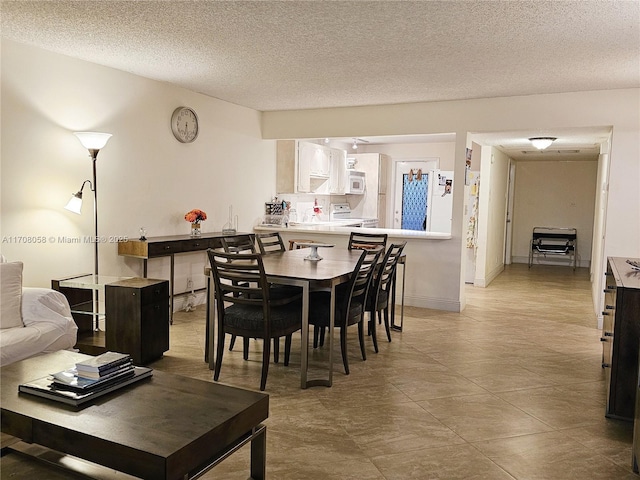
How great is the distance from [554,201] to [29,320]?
1021cm

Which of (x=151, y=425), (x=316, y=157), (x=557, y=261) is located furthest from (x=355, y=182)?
(x=151, y=425)

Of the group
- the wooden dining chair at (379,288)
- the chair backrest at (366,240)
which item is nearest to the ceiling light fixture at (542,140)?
the chair backrest at (366,240)

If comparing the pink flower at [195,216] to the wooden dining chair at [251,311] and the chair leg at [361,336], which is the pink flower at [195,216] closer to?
the wooden dining chair at [251,311]

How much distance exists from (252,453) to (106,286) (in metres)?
2.24

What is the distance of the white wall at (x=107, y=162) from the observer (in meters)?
3.95

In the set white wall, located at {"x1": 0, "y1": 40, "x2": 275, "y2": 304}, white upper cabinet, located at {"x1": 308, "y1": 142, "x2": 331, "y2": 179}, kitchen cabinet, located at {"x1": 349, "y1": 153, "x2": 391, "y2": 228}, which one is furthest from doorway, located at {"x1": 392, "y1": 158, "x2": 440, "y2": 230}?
white wall, located at {"x1": 0, "y1": 40, "x2": 275, "y2": 304}

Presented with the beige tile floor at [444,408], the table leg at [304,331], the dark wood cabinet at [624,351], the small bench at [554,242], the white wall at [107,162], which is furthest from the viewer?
the small bench at [554,242]

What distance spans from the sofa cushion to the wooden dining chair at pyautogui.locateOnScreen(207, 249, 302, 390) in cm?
119

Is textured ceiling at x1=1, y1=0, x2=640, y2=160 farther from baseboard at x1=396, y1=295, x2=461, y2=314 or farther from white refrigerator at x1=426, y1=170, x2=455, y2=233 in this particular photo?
white refrigerator at x1=426, y1=170, x2=455, y2=233

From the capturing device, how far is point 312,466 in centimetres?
245

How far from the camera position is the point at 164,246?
4.89 meters

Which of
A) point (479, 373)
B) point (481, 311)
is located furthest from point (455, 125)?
point (479, 373)

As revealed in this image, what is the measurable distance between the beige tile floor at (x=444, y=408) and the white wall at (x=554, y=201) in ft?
19.5

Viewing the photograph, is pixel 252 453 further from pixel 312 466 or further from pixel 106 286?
pixel 106 286
